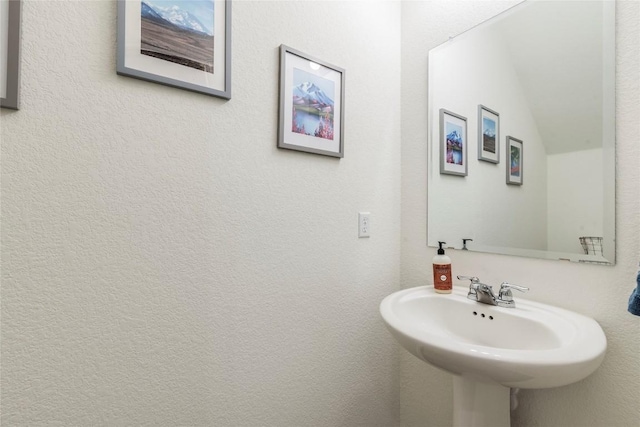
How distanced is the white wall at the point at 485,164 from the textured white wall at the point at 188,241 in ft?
0.88

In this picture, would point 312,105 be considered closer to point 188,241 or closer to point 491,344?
point 188,241

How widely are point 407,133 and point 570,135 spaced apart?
62 cm

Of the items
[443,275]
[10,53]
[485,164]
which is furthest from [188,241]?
[485,164]

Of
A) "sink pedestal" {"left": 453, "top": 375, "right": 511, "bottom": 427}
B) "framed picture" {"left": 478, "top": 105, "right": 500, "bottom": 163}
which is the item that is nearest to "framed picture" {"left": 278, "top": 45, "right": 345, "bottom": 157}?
"framed picture" {"left": 478, "top": 105, "right": 500, "bottom": 163}

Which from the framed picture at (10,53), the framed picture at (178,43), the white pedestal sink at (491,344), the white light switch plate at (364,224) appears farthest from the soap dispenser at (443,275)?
the framed picture at (10,53)

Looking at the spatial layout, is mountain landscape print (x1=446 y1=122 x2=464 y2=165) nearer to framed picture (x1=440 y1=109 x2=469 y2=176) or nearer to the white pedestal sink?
framed picture (x1=440 y1=109 x2=469 y2=176)

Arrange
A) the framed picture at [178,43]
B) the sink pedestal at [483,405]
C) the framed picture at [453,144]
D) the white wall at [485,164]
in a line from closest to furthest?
1. the framed picture at [178,43]
2. the sink pedestal at [483,405]
3. the white wall at [485,164]
4. the framed picture at [453,144]

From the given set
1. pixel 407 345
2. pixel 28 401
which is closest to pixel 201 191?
pixel 28 401

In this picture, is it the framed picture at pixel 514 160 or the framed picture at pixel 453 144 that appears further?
the framed picture at pixel 453 144

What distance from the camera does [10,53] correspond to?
663mm

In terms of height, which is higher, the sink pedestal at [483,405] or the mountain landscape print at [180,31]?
the mountain landscape print at [180,31]

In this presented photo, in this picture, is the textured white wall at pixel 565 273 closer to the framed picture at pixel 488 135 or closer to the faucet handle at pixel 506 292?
the faucet handle at pixel 506 292

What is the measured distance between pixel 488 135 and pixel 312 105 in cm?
71

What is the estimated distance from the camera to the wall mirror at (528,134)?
0.88 m
